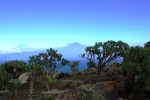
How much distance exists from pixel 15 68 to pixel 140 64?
23558 millimetres

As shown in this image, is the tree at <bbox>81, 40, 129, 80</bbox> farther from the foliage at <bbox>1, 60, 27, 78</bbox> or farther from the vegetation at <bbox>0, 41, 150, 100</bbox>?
the foliage at <bbox>1, 60, 27, 78</bbox>

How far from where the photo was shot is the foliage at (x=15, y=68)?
5371 centimetres

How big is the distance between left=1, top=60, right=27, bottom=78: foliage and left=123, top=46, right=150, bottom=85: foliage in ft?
62.9

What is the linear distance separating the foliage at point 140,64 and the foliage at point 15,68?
19.2 meters

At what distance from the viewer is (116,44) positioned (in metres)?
66.1

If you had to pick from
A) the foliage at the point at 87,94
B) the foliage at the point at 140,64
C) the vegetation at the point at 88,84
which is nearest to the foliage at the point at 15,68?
the vegetation at the point at 88,84

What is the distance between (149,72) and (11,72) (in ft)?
86.0

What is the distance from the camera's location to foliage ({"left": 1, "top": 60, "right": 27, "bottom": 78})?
53.7 metres

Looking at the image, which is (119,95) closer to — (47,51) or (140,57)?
(140,57)

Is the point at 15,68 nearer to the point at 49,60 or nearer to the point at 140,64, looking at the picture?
the point at 49,60

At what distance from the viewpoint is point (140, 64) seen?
164ft

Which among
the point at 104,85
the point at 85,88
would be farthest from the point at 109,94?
the point at 85,88

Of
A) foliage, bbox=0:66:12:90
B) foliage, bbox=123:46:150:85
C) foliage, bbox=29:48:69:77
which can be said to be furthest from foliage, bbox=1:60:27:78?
foliage, bbox=123:46:150:85

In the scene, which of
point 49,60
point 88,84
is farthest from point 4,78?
point 88,84
